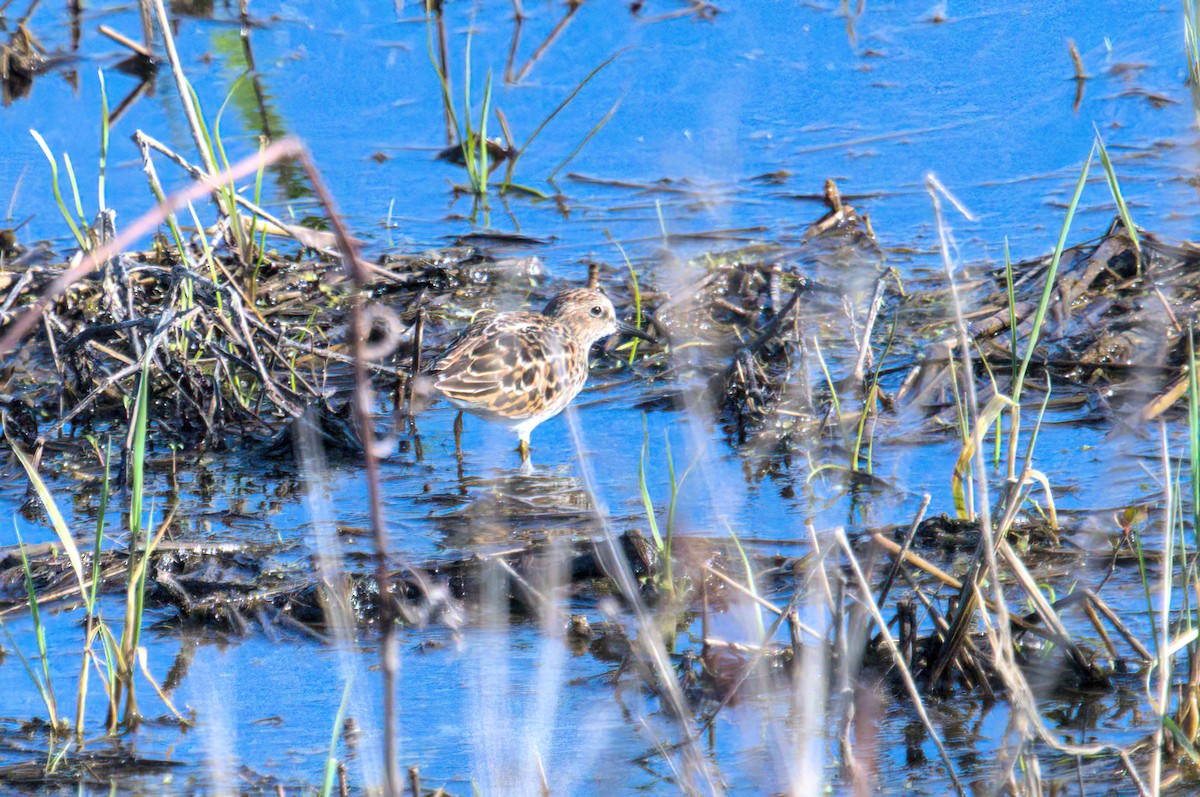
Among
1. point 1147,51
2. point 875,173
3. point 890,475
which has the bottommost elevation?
point 890,475

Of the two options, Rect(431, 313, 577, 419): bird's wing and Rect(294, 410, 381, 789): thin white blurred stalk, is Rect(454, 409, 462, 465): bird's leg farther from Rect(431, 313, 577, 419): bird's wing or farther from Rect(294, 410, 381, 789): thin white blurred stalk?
Rect(294, 410, 381, 789): thin white blurred stalk

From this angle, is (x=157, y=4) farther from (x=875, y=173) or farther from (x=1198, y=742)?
(x=875, y=173)

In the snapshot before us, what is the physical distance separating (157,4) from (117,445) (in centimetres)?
217

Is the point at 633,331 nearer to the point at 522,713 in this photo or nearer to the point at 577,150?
the point at 577,150

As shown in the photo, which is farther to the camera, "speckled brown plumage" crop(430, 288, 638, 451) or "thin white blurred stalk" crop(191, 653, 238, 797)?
"speckled brown plumage" crop(430, 288, 638, 451)

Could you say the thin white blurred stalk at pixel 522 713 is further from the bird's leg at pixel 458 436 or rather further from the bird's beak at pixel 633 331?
the bird's beak at pixel 633 331

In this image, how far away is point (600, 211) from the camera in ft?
28.1

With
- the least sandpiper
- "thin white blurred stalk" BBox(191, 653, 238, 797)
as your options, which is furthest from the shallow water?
the least sandpiper

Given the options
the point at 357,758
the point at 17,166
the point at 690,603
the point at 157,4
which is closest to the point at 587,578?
the point at 690,603

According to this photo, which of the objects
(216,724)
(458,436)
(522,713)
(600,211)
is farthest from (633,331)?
(216,724)

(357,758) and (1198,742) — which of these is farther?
(357,758)

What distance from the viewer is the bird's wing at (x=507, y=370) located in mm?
6168

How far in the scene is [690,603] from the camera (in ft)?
15.0

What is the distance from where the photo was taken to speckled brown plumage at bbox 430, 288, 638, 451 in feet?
20.3
